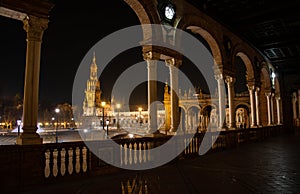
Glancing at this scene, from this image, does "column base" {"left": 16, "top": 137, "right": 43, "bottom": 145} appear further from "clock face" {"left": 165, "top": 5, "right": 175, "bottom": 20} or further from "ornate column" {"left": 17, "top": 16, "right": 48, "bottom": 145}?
"clock face" {"left": 165, "top": 5, "right": 175, "bottom": 20}

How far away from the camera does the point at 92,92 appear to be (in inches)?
2414

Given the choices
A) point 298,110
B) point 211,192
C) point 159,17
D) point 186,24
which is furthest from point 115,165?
point 298,110

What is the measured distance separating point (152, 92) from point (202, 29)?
4923 mm

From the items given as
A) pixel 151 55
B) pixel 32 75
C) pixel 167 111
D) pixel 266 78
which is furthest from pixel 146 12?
pixel 266 78

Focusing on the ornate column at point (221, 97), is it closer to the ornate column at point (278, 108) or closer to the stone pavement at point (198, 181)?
the stone pavement at point (198, 181)

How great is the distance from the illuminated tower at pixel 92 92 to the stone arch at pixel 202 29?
4805 centimetres

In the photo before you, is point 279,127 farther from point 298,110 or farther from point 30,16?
point 30,16

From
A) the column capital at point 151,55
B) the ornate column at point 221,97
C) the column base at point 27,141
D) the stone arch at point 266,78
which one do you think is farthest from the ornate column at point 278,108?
the column base at point 27,141

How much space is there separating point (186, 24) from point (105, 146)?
651 centimetres

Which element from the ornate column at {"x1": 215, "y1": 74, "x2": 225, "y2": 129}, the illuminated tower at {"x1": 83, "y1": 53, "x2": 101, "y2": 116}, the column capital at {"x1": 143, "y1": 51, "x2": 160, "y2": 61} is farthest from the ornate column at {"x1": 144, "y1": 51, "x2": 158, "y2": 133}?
the illuminated tower at {"x1": 83, "y1": 53, "x2": 101, "y2": 116}

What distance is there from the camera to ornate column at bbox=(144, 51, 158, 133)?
8242 millimetres

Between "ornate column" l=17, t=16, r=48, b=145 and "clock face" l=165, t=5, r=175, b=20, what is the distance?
479 cm

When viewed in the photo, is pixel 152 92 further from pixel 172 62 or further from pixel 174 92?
pixel 172 62

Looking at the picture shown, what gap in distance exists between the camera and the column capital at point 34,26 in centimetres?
570
